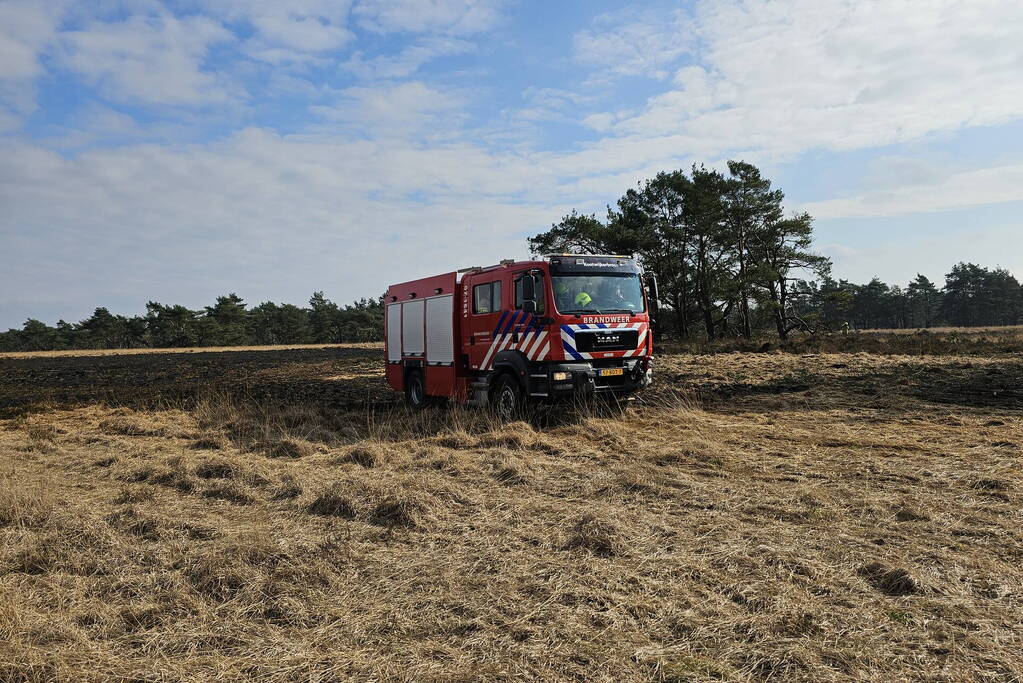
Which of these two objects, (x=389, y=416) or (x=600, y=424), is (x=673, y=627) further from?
(x=389, y=416)

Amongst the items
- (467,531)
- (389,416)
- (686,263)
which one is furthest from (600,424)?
(686,263)

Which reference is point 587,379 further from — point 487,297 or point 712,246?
point 712,246

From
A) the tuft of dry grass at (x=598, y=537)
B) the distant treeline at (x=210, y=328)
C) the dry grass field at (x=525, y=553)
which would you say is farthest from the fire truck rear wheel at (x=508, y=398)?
the distant treeline at (x=210, y=328)

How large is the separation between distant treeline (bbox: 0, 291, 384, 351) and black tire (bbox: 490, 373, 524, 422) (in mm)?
75621

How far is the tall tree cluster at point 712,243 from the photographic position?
38.6 metres

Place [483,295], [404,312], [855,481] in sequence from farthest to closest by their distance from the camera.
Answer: [404,312] → [483,295] → [855,481]

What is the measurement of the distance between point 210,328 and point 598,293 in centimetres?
8212

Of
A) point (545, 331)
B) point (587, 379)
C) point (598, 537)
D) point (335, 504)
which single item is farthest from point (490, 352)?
point (598, 537)

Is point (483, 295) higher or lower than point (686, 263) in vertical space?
lower

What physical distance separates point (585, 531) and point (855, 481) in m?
3.36

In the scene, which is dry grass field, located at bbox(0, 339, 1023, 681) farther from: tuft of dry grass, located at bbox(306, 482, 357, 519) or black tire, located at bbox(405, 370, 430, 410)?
black tire, located at bbox(405, 370, 430, 410)

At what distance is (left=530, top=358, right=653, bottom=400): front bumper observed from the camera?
430 inches

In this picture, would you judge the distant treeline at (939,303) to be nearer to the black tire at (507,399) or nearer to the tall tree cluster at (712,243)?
the tall tree cluster at (712,243)

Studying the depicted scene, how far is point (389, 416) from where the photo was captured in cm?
1273
